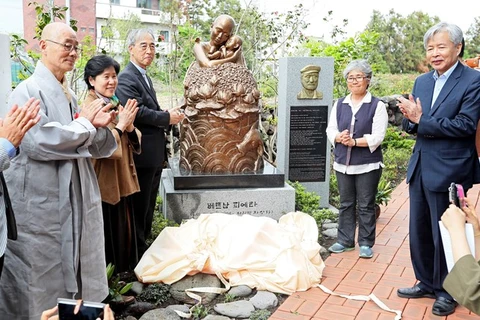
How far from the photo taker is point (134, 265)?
14.4ft

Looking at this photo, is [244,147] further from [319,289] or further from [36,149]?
[36,149]

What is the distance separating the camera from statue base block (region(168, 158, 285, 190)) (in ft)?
18.4

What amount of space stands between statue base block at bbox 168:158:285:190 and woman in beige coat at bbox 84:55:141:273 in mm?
1393

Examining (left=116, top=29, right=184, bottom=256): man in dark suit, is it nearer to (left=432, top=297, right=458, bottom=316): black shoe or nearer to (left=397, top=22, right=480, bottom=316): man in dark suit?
(left=397, top=22, right=480, bottom=316): man in dark suit

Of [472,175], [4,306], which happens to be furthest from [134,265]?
[472,175]

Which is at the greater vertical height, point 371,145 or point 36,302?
point 371,145

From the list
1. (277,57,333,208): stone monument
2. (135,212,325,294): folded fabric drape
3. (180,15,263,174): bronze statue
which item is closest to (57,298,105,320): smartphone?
(135,212,325,294): folded fabric drape

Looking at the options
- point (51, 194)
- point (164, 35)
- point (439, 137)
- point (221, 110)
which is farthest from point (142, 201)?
point (164, 35)

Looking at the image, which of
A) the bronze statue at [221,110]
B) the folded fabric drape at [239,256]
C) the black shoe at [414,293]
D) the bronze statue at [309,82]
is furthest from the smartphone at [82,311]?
the bronze statue at [309,82]

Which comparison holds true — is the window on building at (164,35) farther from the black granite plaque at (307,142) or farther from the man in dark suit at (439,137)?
the man in dark suit at (439,137)

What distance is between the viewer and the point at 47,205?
2842 mm

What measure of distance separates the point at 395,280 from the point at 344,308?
78 cm

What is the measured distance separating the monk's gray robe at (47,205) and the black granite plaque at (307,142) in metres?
3.95

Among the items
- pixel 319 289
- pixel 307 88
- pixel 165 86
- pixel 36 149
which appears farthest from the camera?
pixel 165 86
